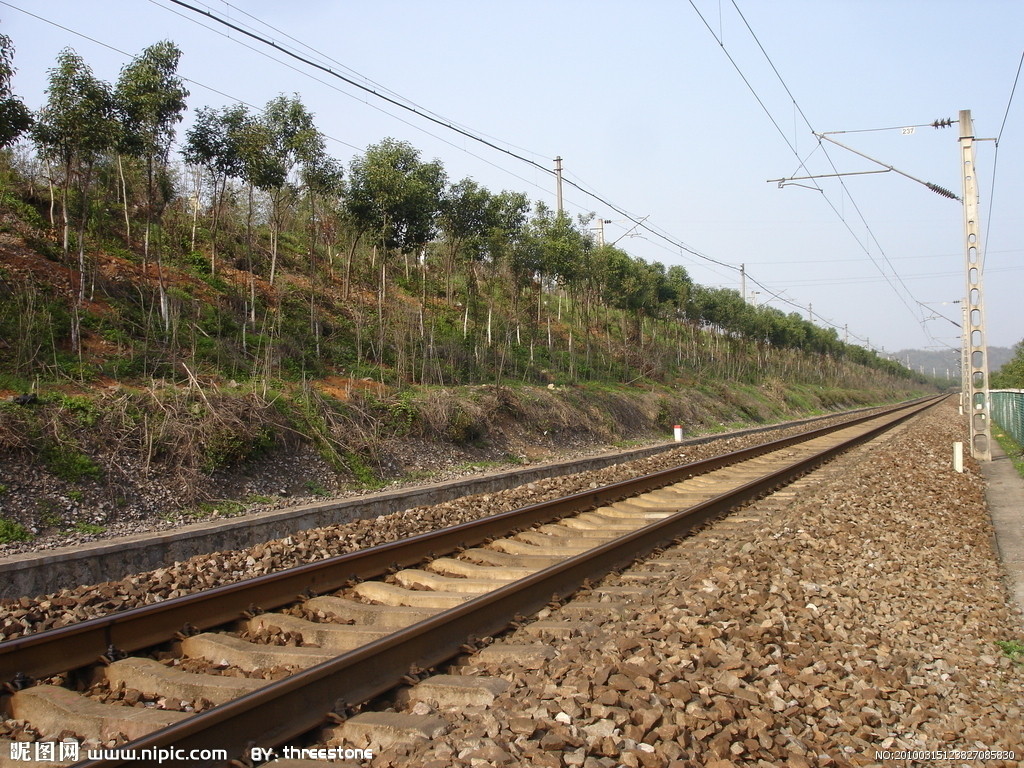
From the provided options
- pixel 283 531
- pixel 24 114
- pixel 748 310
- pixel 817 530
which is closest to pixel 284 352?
pixel 24 114

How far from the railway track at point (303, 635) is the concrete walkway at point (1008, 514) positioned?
343 cm

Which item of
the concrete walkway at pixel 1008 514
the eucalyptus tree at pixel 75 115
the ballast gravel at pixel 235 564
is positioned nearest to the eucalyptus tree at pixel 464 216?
the eucalyptus tree at pixel 75 115

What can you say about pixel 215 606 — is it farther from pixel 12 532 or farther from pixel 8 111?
pixel 8 111

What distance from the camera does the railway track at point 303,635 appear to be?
A: 400cm

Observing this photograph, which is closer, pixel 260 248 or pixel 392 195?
pixel 392 195

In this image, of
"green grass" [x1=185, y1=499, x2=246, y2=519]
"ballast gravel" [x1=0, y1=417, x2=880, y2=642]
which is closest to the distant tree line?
"green grass" [x1=185, y1=499, x2=246, y2=519]

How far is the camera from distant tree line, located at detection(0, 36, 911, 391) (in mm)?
14156

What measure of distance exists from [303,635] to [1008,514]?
10.6m

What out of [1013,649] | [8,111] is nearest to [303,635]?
[1013,649]

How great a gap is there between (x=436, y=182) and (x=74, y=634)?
55.4ft

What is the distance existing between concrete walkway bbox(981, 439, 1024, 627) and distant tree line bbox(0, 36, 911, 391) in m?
11.7

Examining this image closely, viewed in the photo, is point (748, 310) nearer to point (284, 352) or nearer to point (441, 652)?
point (284, 352)

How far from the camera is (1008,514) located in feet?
37.6

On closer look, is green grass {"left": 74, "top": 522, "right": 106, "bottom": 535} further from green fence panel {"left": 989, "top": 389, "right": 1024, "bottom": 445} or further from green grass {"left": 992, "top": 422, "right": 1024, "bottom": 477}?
green fence panel {"left": 989, "top": 389, "right": 1024, "bottom": 445}
